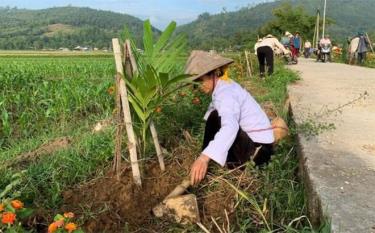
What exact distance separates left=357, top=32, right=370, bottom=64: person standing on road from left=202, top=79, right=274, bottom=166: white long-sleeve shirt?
15.8 m

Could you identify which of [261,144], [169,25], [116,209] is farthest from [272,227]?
[169,25]

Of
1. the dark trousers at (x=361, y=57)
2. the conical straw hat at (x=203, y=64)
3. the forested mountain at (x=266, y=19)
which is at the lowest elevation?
the forested mountain at (x=266, y=19)

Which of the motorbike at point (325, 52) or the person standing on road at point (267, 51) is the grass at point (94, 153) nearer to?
the person standing on road at point (267, 51)

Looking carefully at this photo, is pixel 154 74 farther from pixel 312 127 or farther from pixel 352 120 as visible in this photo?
pixel 352 120

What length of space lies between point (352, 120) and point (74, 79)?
5369 millimetres

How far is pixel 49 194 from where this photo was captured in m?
3.66

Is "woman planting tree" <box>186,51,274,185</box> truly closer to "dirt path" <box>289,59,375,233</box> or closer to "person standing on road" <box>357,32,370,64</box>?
"dirt path" <box>289,59,375,233</box>

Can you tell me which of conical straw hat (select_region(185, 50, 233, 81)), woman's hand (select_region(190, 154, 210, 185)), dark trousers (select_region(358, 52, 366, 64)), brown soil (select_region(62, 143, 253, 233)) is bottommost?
dark trousers (select_region(358, 52, 366, 64))

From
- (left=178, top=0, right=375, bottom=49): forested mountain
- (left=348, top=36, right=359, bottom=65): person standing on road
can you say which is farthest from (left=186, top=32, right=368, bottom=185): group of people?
(left=178, top=0, right=375, bottom=49): forested mountain

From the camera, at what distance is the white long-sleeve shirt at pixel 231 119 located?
323 cm

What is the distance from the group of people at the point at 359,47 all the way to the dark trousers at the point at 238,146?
52.2 ft

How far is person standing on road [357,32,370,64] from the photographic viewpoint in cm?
1814

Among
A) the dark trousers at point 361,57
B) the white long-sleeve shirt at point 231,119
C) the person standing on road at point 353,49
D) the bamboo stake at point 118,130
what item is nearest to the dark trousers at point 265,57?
the white long-sleeve shirt at point 231,119

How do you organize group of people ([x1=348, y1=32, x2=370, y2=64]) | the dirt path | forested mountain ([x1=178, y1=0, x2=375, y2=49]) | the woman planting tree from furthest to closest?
1. forested mountain ([x1=178, y1=0, x2=375, y2=49])
2. group of people ([x1=348, y1=32, x2=370, y2=64])
3. the woman planting tree
4. the dirt path
